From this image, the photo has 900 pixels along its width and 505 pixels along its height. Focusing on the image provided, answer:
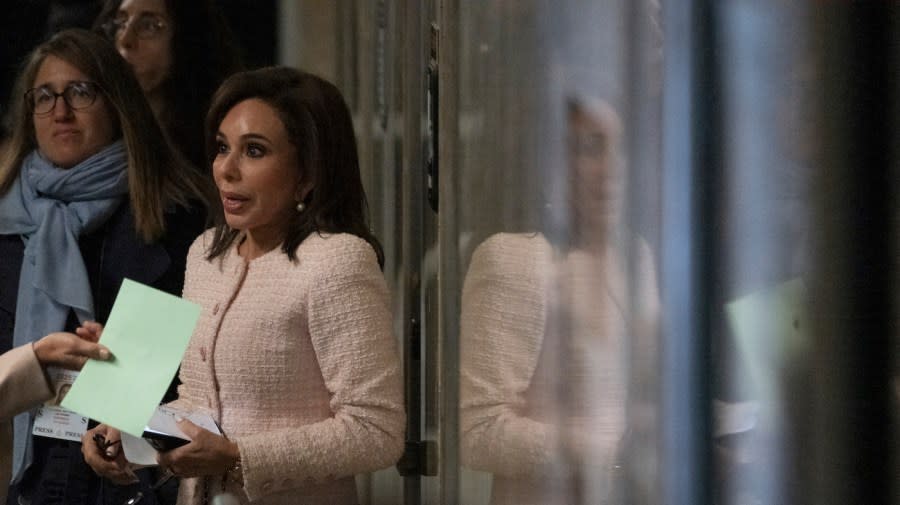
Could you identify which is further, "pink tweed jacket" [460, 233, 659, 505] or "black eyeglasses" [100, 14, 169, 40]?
"black eyeglasses" [100, 14, 169, 40]

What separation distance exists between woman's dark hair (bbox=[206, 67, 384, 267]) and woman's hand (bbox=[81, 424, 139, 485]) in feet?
0.98

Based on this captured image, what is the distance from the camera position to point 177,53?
232cm

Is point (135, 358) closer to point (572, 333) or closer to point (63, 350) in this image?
point (63, 350)

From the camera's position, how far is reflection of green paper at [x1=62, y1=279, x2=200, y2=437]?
149 cm

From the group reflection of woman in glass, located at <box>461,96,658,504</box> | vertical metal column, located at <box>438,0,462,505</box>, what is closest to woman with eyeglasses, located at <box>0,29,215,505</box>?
vertical metal column, located at <box>438,0,462,505</box>

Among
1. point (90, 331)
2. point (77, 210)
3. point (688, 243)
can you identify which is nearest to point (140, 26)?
point (77, 210)

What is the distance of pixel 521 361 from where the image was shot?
0.80 metres

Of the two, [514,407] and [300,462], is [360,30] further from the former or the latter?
[514,407]

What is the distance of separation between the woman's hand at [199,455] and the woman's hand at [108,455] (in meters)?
0.18

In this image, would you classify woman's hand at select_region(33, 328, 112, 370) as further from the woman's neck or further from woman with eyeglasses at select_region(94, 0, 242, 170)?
woman with eyeglasses at select_region(94, 0, 242, 170)

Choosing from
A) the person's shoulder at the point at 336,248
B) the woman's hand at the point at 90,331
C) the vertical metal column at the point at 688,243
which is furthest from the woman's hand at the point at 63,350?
the vertical metal column at the point at 688,243

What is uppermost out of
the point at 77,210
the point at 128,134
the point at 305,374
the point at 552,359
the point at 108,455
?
the point at 128,134

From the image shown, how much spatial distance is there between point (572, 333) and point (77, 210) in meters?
1.57

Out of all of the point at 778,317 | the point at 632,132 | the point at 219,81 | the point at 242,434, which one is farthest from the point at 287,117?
the point at 778,317
